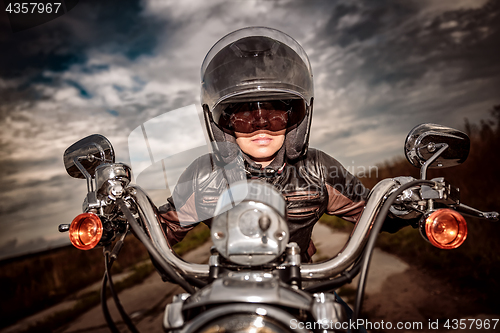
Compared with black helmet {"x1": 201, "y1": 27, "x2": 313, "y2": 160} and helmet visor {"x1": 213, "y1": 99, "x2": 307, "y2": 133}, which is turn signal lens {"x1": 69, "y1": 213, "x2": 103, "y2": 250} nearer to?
black helmet {"x1": 201, "y1": 27, "x2": 313, "y2": 160}

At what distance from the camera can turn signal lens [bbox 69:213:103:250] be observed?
109cm

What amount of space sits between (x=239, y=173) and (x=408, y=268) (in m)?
4.91

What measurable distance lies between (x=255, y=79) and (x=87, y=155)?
37.0 inches

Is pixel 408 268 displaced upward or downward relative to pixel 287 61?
downward

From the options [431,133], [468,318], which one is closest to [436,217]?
[431,133]

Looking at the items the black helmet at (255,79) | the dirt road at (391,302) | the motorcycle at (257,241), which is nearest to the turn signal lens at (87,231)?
the motorcycle at (257,241)

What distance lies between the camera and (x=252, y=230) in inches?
33.1

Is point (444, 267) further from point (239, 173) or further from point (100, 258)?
point (100, 258)

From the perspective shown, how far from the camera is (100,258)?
9492 mm

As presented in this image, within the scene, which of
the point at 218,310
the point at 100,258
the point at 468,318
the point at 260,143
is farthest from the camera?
the point at 100,258

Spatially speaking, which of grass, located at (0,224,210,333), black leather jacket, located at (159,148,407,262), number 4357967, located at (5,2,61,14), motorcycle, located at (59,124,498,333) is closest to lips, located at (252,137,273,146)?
black leather jacket, located at (159,148,407,262)

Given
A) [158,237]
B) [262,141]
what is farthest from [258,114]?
[158,237]

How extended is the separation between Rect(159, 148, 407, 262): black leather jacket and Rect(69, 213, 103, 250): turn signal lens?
56 centimetres

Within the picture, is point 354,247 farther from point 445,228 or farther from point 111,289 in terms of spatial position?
point 111,289
